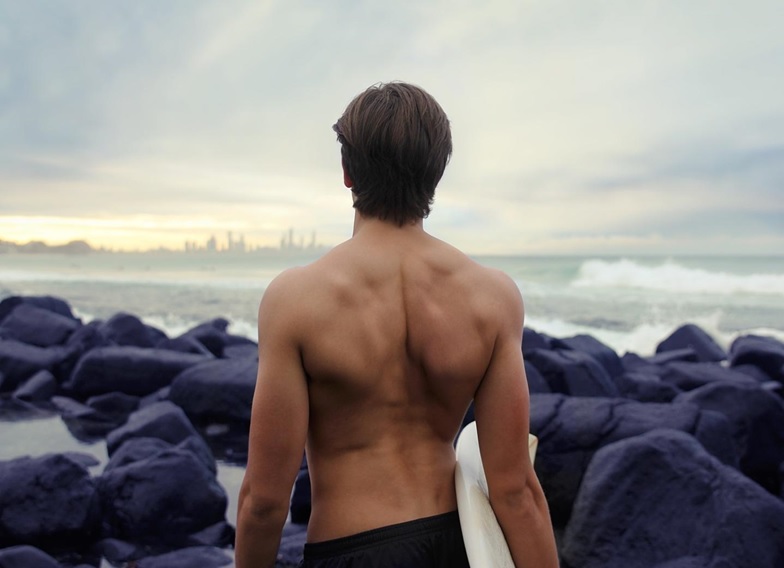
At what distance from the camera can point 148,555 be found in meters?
4.55

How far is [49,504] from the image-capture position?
470cm

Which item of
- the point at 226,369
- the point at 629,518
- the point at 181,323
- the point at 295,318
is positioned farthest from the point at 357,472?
the point at 181,323

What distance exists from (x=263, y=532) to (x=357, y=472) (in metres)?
0.28

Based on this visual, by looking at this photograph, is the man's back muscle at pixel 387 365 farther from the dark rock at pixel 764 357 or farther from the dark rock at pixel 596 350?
the dark rock at pixel 764 357

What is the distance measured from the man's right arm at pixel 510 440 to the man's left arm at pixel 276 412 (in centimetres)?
46

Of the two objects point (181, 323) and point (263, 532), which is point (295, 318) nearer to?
point (263, 532)

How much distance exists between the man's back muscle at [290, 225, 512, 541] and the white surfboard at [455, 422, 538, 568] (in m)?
0.07

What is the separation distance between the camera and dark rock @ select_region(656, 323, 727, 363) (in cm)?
1159

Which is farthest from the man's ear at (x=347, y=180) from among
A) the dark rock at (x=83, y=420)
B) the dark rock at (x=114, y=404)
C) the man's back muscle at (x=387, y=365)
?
the dark rock at (x=114, y=404)

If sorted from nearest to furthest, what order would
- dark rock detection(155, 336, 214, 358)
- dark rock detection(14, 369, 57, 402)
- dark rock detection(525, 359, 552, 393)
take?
dark rock detection(525, 359, 552, 393), dark rock detection(14, 369, 57, 402), dark rock detection(155, 336, 214, 358)

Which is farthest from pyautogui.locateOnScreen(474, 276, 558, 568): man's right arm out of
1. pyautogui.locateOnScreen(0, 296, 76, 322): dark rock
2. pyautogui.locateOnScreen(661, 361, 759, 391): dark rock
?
pyautogui.locateOnScreen(0, 296, 76, 322): dark rock

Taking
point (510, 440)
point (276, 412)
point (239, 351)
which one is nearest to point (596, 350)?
point (239, 351)

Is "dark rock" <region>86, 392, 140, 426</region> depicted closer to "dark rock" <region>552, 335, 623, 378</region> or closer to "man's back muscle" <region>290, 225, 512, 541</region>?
"dark rock" <region>552, 335, 623, 378</region>

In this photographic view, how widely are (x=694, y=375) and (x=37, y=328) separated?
9.13 m
